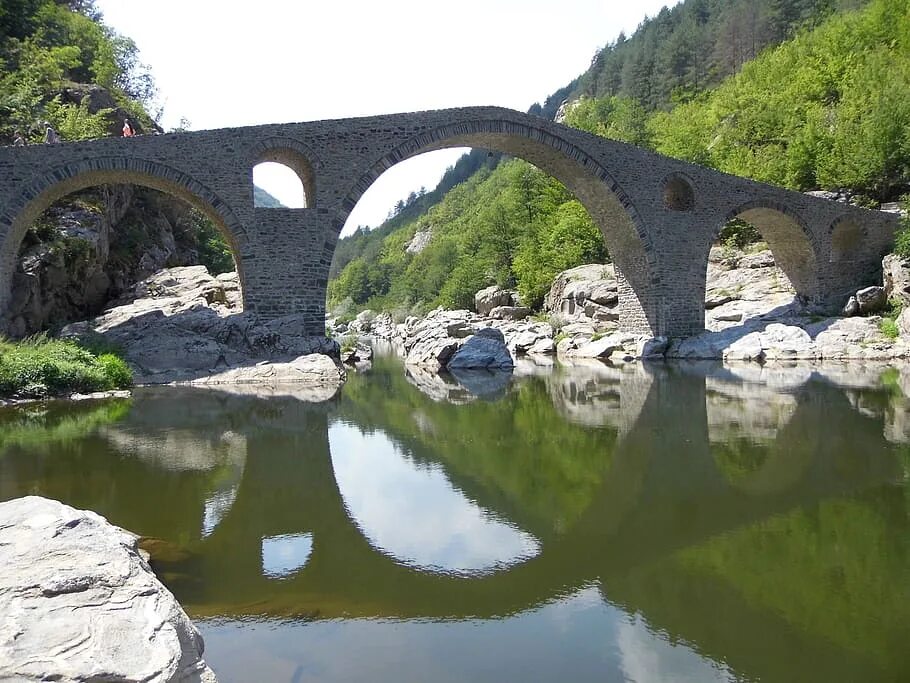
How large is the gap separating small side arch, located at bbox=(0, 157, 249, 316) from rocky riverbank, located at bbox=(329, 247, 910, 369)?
7.32m

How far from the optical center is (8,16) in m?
23.4

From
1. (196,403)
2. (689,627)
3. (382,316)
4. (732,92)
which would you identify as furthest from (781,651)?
(382,316)

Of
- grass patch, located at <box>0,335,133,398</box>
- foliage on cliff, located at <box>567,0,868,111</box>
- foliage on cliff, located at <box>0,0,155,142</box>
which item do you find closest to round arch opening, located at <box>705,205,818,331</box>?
grass patch, located at <box>0,335,133,398</box>

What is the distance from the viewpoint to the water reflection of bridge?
3.28m

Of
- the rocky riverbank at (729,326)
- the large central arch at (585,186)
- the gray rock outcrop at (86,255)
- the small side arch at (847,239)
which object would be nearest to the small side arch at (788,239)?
the rocky riverbank at (729,326)

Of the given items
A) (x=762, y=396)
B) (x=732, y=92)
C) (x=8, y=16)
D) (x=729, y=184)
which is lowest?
(x=762, y=396)

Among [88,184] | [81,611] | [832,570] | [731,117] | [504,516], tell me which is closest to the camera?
[81,611]

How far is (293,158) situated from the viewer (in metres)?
17.4

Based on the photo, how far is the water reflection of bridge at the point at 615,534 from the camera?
3.28m

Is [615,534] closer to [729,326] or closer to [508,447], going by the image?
[508,447]

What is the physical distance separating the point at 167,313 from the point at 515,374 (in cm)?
938

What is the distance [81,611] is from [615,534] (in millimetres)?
3460

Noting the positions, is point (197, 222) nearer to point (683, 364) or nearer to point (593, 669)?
point (683, 364)

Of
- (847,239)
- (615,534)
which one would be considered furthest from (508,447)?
(847,239)
